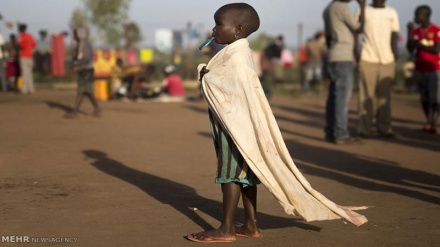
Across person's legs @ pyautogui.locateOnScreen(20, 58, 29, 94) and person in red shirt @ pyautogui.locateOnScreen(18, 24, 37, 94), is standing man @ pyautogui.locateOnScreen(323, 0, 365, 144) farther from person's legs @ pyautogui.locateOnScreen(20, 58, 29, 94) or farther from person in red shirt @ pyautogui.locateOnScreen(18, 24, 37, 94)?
person's legs @ pyautogui.locateOnScreen(20, 58, 29, 94)

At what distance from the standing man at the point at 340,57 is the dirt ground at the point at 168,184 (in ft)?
1.26

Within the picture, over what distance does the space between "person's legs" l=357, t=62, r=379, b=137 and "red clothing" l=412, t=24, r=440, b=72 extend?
1085 millimetres

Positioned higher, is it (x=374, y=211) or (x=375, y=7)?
(x=375, y=7)

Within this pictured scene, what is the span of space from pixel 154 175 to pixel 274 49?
54.6ft

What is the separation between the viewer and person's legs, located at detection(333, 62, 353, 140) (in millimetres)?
11539

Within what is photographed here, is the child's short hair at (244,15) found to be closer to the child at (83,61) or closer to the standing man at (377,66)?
the standing man at (377,66)

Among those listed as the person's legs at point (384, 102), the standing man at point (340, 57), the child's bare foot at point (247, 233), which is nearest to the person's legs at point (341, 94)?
the standing man at point (340, 57)

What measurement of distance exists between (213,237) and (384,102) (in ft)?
24.6

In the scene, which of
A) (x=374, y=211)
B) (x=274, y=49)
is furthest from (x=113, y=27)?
(x=374, y=211)

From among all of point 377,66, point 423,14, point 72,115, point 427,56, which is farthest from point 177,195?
point 72,115

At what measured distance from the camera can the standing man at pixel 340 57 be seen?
1147 centimetres

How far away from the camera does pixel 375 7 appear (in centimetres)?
1232

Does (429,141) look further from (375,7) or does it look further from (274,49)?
(274,49)

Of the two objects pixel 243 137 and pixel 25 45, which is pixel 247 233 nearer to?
pixel 243 137
